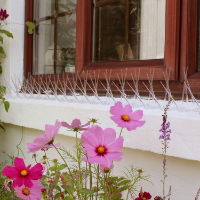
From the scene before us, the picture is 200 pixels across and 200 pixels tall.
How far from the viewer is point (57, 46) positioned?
3182 mm

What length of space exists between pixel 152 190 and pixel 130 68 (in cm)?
61

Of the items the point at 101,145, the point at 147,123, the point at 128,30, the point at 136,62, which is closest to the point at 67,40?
the point at 128,30

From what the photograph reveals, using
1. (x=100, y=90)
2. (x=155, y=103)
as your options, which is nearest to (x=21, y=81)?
(x=100, y=90)

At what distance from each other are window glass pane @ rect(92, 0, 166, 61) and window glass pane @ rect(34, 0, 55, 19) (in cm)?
68

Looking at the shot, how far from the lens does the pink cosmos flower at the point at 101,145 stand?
1448mm

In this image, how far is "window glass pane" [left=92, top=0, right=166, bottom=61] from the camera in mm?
2236

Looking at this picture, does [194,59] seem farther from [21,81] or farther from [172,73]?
[21,81]

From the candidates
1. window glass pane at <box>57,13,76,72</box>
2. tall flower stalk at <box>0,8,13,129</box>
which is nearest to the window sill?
window glass pane at <box>57,13,76,72</box>

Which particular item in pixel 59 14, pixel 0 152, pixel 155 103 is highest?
pixel 59 14

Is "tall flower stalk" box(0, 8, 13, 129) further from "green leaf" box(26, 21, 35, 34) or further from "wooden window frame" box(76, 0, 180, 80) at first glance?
"wooden window frame" box(76, 0, 180, 80)

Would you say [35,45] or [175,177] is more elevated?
[35,45]

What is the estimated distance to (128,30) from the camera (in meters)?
2.41

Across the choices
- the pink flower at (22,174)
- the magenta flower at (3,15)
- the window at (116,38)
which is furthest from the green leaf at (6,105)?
the pink flower at (22,174)

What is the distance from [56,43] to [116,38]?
0.80 metres
